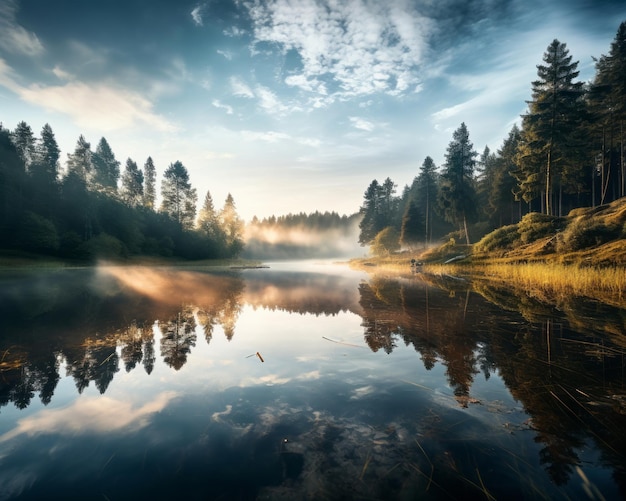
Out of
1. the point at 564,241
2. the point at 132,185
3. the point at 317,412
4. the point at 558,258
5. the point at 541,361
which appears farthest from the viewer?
the point at 132,185

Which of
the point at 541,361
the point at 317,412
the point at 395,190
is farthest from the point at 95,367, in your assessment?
the point at 395,190

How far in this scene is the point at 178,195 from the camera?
79688 mm

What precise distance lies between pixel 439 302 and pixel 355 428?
10358 millimetres

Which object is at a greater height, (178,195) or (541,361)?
(178,195)

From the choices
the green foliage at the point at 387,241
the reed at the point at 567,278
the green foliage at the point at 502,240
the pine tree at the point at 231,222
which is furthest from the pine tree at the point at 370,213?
the reed at the point at 567,278

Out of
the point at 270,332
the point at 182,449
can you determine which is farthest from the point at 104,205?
the point at 182,449

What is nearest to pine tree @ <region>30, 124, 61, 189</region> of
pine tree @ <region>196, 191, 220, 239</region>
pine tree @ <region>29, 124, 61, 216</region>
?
pine tree @ <region>29, 124, 61, 216</region>

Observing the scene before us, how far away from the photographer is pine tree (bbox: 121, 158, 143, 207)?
262ft

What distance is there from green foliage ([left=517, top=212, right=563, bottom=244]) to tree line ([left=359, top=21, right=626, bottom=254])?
2.33m

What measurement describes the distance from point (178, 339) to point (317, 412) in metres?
5.17

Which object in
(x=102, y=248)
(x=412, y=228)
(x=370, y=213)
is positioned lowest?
(x=102, y=248)

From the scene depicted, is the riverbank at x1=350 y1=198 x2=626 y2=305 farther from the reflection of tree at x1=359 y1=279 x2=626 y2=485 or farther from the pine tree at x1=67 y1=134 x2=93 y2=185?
the pine tree at x1=67 y1=134 x2=93 y2=185

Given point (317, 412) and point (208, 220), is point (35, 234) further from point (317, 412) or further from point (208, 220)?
point (317, 412)

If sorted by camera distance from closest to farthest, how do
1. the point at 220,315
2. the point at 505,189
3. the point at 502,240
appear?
the point at 220,315, the point at 502,240, the point at 505,189
